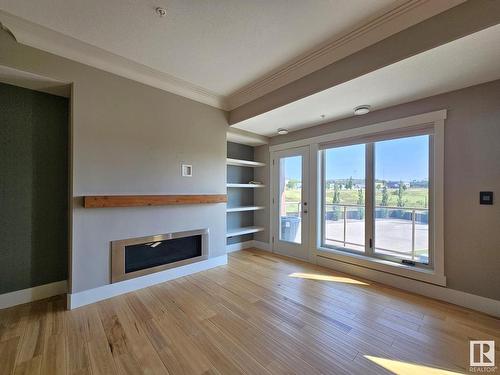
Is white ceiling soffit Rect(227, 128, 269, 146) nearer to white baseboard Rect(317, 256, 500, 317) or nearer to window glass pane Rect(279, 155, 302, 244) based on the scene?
window glass pane Rect(279, 155, 302, 244)

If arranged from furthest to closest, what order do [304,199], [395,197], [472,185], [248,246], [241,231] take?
[248,246], [241,231], [304,199], [395,197], [472,185]

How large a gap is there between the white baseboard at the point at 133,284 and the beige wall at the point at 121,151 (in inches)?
3.2

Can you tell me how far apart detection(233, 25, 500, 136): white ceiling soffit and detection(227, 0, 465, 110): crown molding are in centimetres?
27

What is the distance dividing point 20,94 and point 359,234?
15.4 ft

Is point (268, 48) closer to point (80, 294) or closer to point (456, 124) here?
point (456, 124)

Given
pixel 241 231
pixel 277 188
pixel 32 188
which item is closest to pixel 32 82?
pixel 32 188

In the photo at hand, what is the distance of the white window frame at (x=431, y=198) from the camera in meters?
2.45

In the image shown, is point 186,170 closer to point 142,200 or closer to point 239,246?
point 142,200

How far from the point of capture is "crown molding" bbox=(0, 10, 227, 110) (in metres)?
1.90

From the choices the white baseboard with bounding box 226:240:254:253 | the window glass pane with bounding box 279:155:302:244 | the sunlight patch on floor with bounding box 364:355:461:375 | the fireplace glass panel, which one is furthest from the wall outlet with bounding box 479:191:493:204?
the white baseboard with bounding box 226:240:254:253

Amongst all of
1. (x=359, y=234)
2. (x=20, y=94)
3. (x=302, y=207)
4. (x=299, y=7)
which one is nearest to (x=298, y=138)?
(x=302, y=207)

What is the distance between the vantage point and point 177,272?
3.03 metres

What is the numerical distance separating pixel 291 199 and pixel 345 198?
102 centimetres

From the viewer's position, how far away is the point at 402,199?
2.84 metres
